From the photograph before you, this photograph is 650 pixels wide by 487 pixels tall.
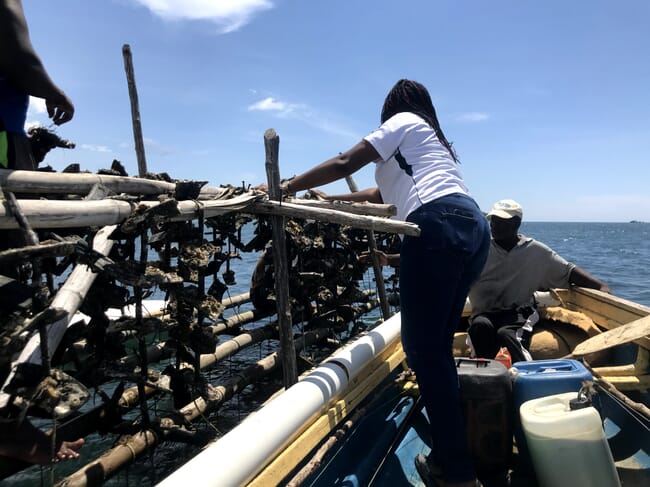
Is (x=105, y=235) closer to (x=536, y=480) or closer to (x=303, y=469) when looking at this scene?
(x=303, y=469)

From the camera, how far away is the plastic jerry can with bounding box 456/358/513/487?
9.16ft

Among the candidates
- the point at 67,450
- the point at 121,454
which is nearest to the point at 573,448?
the point at 121,454

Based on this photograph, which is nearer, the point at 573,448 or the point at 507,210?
the point at 573,448

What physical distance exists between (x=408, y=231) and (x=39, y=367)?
1584mm

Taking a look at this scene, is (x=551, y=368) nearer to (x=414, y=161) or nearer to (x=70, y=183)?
(x=414, y=161)

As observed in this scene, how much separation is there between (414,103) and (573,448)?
193 centimetres

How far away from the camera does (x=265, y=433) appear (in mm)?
2080

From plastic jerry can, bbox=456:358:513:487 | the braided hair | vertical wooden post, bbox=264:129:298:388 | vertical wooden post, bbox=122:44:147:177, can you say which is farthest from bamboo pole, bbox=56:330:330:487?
vertical wooden post, bbox=122:44:147:177

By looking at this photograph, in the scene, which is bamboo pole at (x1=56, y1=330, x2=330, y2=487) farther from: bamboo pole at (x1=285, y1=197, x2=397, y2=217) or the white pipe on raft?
bamboo pole at (x1=285, y1=197, x2=397, y2=217)

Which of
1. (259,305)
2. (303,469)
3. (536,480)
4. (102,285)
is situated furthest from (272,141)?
(259,305)

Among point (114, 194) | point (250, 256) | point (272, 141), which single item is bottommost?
point (250, 256)

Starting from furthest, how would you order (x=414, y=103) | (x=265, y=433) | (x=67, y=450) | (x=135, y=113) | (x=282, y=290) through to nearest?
(x=135, y=113) → (x=282, y=290) → (x=414, y=103) → (x=67, y=450) → (x=265, y=433)

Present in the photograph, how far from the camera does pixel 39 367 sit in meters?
1.62

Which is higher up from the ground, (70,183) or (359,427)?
(70,183)
